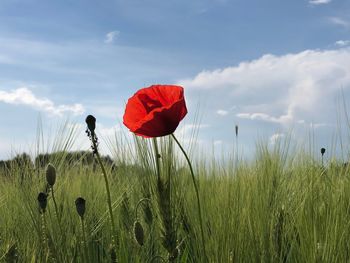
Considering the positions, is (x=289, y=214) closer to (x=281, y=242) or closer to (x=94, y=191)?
(x=281, y=242)

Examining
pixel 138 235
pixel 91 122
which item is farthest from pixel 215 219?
pixel 91 122

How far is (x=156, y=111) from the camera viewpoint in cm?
119

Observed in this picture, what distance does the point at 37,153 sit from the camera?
6.63 ft

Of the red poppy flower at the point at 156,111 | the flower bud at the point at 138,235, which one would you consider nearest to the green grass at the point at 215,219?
the flower bud at the point at 138,235

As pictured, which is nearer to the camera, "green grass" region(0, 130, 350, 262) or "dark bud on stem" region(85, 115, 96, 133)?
"dark bud on stem" region(85, 115, 96, 133)

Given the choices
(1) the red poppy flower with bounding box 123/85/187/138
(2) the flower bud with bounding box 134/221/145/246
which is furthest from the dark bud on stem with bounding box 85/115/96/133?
(2) the flower bud with bounding box 134/221/145/246

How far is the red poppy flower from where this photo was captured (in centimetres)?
120

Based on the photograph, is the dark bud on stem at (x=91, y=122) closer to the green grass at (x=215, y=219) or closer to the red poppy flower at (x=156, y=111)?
the red poppy flower at (x=156, y=111)

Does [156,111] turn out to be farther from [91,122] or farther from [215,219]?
[215,219]

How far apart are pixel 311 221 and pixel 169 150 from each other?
1.39 feet

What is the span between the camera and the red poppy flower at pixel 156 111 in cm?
120

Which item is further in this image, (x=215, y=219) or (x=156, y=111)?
(x=215, y=219)

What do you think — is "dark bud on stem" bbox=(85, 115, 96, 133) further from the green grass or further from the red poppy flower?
the green grass

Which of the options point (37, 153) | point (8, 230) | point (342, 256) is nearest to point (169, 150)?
point (342, 256)
